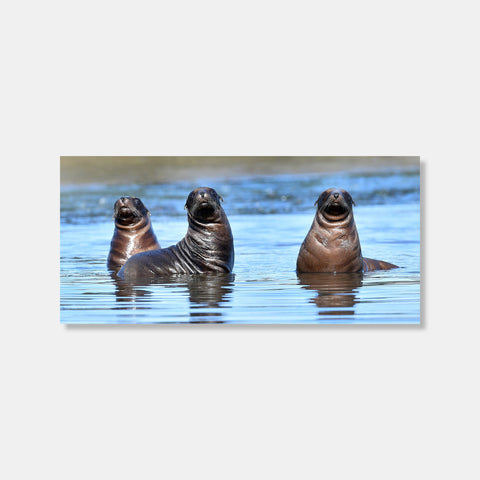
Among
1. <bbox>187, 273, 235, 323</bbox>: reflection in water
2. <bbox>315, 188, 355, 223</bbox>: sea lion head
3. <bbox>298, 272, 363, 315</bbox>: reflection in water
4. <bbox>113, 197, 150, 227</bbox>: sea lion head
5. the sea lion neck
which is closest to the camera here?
<bbox>187, 273, 235, 323</bbox>: reflection in water

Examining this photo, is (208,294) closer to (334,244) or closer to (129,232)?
(334,244)

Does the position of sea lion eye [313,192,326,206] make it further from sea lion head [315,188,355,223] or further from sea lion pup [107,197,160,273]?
sea lion pup [107,197,160,273]

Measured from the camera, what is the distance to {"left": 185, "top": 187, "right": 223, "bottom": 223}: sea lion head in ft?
47.9

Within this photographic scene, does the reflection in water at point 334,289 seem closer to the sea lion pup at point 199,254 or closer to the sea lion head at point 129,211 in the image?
the sea lion pup at point 199,254

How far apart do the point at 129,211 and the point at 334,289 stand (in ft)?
9.17

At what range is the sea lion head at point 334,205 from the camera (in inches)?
574

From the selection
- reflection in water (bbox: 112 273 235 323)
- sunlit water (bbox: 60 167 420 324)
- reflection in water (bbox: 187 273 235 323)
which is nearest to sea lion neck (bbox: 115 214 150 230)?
sunlit water (bbox: 60 167 420 324)

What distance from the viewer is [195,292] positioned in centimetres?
1388

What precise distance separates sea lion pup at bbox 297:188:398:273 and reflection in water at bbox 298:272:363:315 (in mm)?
122

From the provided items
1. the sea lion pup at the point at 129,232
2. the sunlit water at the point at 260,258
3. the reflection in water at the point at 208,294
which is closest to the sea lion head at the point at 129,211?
the sea lion pup at the point at 129,232

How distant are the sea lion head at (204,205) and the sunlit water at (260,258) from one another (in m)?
0.10
